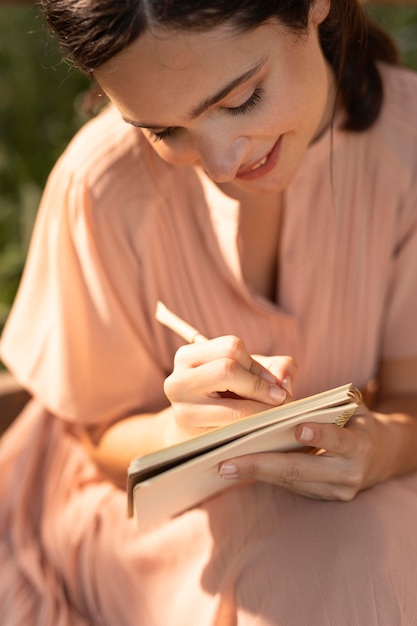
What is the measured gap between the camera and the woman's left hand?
1.19m

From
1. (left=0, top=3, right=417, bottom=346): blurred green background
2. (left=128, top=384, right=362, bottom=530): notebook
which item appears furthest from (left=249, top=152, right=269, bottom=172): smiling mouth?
(left=0, top=3, right=417, bottom=346): blurred green background

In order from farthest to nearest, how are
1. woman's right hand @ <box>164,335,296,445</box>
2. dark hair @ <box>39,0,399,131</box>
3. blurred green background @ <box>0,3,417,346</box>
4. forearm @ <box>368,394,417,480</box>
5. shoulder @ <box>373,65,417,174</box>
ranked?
1. blurred green background @ <box>0,3,417,346</box>
2. shoulder @ <box>373,65,417,174</box>
3. forearm @ <box>368,394,417,480</box>
4. woman's right hand @ <box>164,335,296,445</box>
5. dark hair @ <box>39,0,399,131</box>

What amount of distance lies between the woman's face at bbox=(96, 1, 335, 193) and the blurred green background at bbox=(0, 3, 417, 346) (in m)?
1.47

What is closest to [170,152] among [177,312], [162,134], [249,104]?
[162,134]

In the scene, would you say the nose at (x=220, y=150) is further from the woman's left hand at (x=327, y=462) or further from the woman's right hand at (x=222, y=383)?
the woman's left hand at (x=327, y=462)

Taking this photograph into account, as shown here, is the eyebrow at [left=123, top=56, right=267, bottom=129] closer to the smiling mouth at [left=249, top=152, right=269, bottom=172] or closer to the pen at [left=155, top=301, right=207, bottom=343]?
the smiling mouth at [left=249, top=152, right=269, bottom=172]

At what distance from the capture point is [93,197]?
140 centimetres

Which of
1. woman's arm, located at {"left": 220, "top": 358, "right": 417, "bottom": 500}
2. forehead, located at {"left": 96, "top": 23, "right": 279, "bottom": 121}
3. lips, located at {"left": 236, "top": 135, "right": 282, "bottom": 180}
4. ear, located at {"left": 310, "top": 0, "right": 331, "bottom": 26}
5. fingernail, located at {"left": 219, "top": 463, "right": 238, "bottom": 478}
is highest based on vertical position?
forehead, located at {"left": 96, "top": 23, "right": 279, "bottom": 121}

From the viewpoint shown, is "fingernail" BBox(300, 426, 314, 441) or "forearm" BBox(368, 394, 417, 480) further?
"forearm" BBox(368, 394, 417, 480)

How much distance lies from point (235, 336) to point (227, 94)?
13.2 inches

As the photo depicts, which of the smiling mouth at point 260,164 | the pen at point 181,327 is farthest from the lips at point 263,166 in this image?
the pen at point 181,327

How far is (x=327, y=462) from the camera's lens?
4.12 feet

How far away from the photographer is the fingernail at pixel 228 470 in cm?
118

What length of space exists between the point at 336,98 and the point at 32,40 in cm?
195
